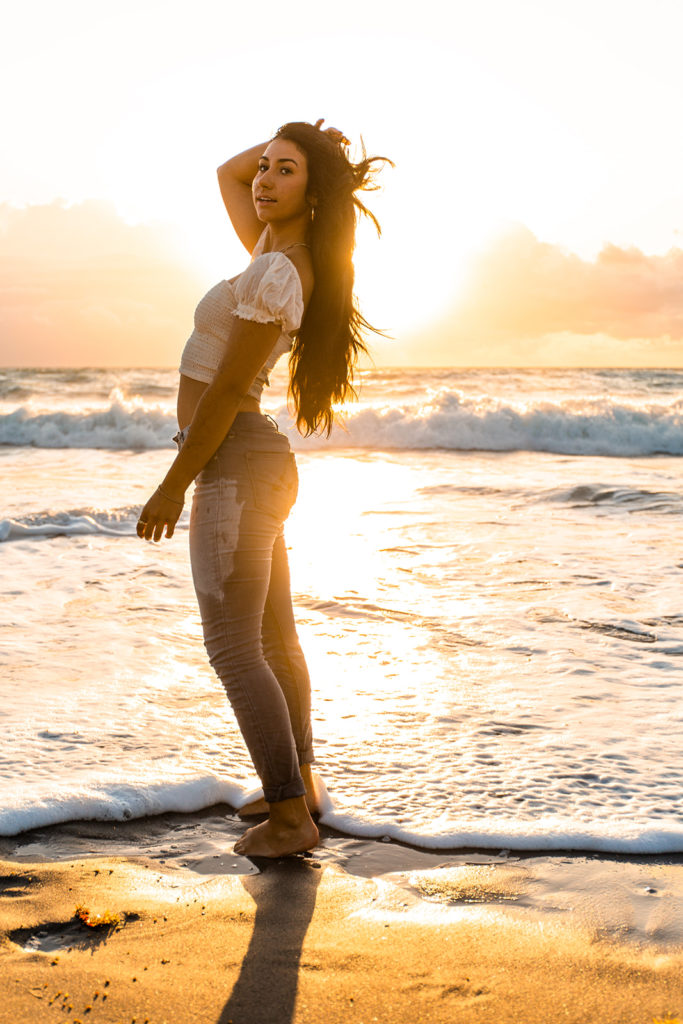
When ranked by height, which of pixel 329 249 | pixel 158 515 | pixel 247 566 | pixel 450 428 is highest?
pixel 329 249

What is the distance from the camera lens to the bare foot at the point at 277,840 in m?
2.55

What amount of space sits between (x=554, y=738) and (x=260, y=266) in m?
2.13

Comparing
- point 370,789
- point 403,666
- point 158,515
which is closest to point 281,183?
point 158,515

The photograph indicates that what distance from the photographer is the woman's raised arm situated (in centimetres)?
278

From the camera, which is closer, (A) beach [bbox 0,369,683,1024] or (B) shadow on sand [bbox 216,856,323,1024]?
(B) shadow on sand [bbox 216,856,323,1024]

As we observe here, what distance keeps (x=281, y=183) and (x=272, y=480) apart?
76cm

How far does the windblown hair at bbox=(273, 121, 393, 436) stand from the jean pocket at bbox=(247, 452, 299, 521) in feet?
0.49

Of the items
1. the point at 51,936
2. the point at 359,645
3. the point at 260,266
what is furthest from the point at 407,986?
the point at 359,645

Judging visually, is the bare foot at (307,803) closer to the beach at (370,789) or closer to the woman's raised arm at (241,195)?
the beach at (370,789)

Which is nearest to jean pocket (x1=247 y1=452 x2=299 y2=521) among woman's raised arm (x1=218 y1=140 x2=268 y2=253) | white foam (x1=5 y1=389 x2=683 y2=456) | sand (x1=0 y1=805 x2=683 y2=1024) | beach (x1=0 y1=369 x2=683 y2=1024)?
beach (x1=0 y1=369 x2=683 y2=1024)

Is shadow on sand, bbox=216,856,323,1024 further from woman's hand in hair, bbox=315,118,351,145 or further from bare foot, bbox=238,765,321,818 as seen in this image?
woman's hand in hair, bbox=315,118,351,145

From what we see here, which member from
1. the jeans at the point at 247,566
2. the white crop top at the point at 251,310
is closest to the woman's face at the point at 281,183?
the white crop top at the point at 251,310

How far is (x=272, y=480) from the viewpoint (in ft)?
8.04

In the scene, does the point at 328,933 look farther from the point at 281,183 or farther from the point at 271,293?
the point at 281,183
